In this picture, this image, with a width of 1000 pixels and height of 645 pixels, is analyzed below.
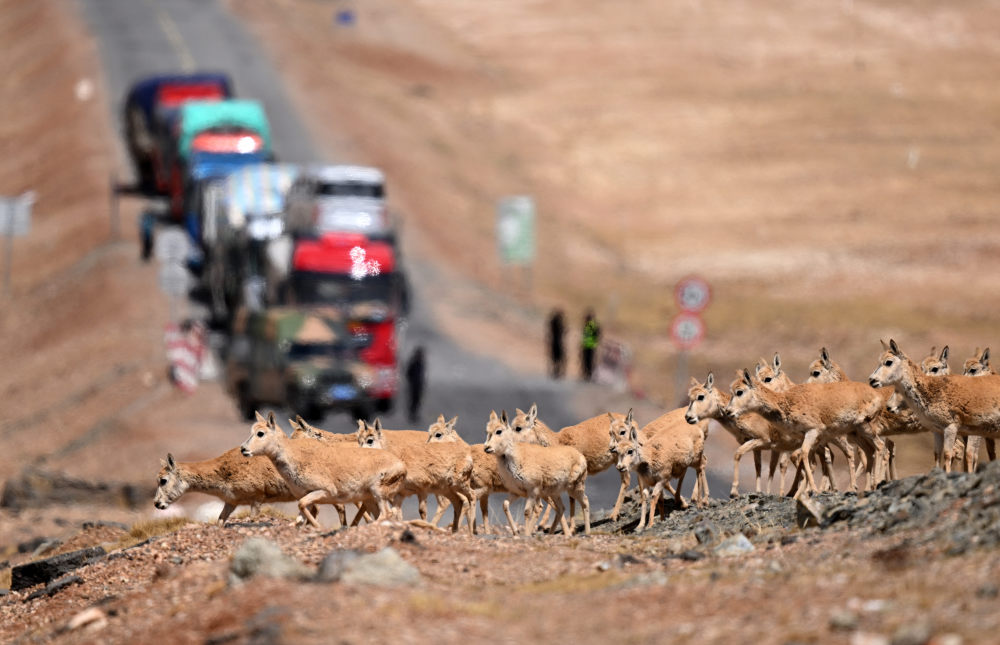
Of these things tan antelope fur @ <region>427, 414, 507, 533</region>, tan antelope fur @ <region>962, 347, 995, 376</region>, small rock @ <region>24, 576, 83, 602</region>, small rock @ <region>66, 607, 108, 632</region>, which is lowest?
small rock @ <region>24, 576, 83, 602</region>

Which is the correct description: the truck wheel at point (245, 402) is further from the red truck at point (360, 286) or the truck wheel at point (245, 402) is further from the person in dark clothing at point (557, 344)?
the person in dark clothing at point (557, 344)

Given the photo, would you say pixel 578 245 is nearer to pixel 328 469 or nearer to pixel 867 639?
pixel 328 469

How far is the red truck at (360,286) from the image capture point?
39.7 meters

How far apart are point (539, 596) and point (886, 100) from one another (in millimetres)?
88719

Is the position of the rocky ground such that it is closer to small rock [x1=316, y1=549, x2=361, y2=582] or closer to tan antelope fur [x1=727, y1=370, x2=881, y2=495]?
small rock [x1=316, y1=549, x2=361, y2=582]

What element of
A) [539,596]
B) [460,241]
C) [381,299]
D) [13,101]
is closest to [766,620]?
[539,596]

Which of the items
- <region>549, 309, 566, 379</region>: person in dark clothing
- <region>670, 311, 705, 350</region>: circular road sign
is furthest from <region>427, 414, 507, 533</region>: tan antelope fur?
<region>549, 309, 566, 379</region>: person in dark clothing

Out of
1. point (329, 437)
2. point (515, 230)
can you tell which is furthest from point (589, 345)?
point (329, 437)

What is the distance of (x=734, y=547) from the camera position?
16797 millimetres

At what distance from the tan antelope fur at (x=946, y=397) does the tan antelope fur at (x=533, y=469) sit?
394 cm

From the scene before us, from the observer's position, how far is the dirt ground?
14.4 m

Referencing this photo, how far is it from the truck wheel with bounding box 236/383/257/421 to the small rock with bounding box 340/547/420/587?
23.6m

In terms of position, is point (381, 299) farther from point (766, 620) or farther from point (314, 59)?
point (314, 59)

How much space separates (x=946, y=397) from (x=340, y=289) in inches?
945
